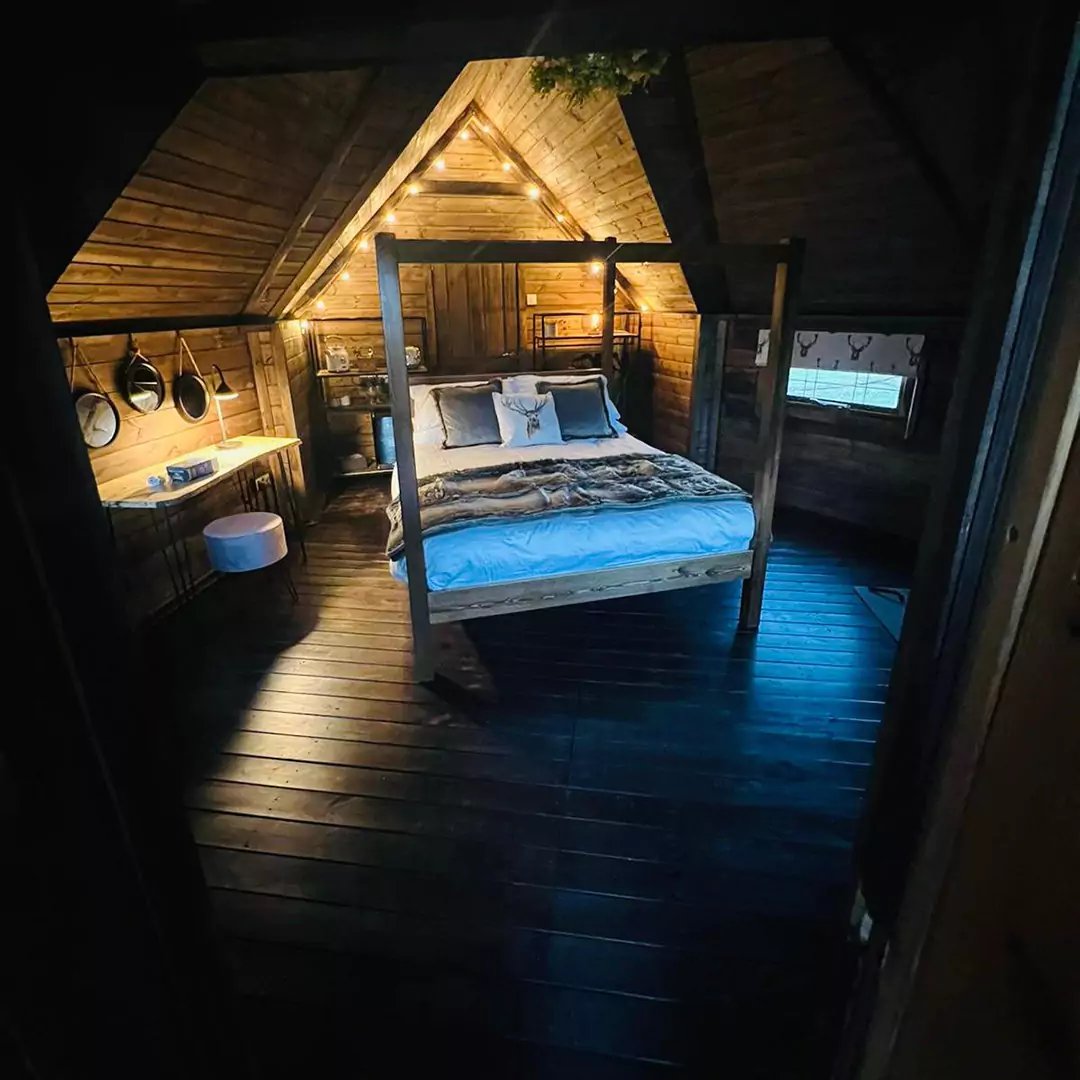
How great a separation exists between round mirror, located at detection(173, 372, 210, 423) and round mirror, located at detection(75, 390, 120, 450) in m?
0.51

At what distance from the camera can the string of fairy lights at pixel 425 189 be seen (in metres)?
4.37

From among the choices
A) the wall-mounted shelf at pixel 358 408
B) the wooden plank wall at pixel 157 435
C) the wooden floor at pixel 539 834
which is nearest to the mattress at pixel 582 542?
the wooden floor at pixel 539 834

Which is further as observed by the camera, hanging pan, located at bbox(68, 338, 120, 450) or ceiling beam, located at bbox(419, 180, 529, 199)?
ceiling beam, located at bbox(419, 180, 529, 199)

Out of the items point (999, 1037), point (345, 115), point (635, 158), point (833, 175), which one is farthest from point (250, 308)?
point (999, 1037)

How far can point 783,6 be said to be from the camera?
951mm

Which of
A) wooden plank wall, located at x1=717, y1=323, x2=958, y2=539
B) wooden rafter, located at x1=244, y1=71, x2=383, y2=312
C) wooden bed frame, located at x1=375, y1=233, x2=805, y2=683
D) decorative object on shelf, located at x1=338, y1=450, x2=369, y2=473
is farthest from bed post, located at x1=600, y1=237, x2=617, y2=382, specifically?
decorative object on shelf, located at x1=338, y1=450, x2=369, y2=473

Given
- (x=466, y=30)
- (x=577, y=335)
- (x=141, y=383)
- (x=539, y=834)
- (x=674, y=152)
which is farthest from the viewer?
(x=577, y=335)

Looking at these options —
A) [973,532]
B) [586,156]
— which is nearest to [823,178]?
[586,156]

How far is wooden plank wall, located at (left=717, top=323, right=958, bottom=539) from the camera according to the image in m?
3.90

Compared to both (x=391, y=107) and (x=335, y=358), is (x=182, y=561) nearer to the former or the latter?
(x=335, y=358)

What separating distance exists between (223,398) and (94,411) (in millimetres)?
880

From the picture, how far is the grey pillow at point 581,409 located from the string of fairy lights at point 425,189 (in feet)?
2.91

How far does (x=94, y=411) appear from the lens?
8.96ft

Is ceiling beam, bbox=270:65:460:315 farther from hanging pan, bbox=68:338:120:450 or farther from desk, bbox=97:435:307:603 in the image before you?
hanging pan, bbox=68:338:120:450
